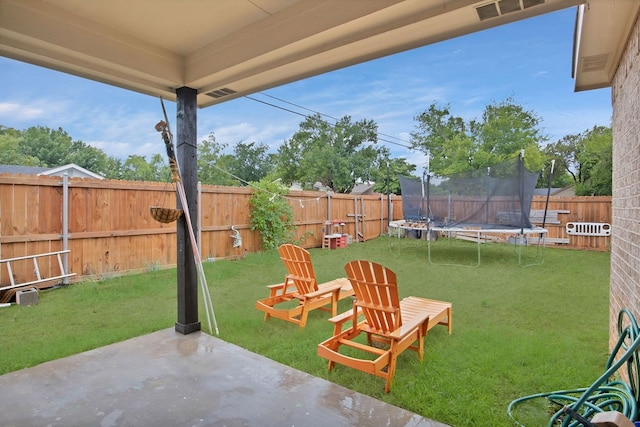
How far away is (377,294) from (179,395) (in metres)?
1.49

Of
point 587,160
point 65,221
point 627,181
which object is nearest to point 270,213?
point 65,221

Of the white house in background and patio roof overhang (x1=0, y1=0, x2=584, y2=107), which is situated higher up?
the white house in background

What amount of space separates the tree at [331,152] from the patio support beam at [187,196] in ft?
58.9

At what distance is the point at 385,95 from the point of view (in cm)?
2298

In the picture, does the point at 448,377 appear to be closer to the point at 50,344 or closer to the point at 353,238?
the point at 50,344

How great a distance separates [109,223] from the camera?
222 inches

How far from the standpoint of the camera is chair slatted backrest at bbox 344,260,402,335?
2568 mm

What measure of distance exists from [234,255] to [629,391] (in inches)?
268

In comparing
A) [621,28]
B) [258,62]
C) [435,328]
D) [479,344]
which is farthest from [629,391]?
[258,62]

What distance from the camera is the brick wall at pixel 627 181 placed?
Result: 181 cm

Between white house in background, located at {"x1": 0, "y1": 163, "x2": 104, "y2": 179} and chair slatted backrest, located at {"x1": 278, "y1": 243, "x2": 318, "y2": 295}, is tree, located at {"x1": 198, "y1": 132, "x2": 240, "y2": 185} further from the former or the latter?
chair slatted backrest, located at {"x1": 278, "y1": 243, "x2": 318, "y2": 295}

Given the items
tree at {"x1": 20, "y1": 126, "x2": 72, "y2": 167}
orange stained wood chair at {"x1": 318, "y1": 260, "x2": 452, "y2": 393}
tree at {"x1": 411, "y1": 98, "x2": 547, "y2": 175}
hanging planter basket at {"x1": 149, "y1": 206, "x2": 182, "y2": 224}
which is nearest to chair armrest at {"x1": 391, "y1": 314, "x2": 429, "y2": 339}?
orange stained wood chair at {"x1": 318, "y1": 260, "x2": 452, "y2": 393}

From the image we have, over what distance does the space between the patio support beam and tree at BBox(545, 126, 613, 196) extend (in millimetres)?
11842

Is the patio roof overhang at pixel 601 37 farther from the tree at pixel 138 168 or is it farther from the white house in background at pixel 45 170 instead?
the tree at pixel 138 168
